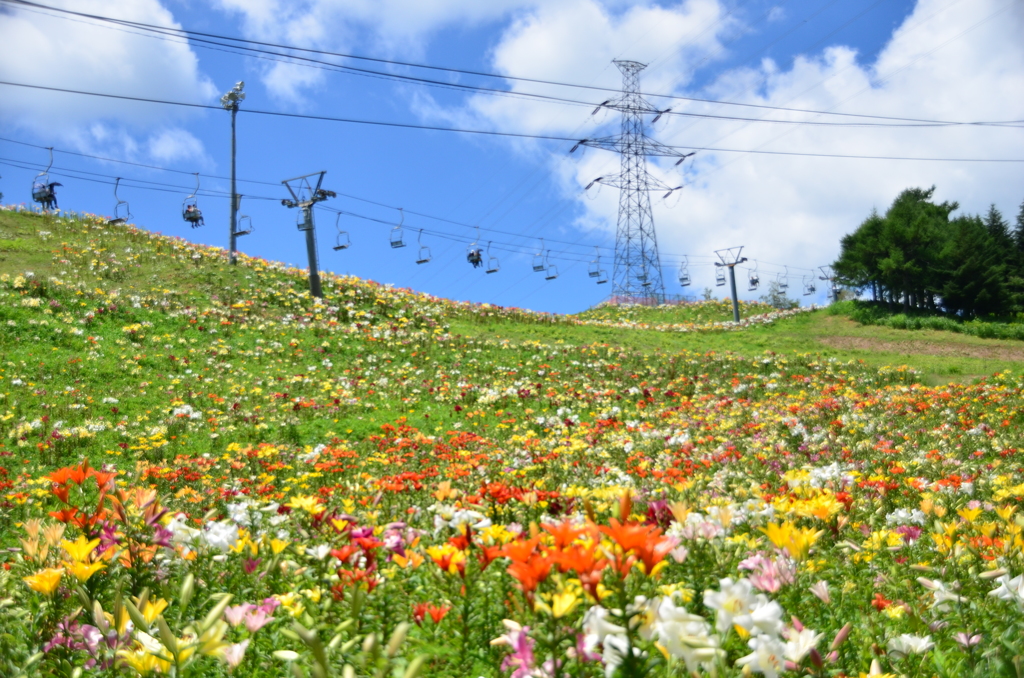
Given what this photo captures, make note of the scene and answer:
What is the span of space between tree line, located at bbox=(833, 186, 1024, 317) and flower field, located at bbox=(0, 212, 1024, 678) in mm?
23142

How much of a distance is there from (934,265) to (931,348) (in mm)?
13578

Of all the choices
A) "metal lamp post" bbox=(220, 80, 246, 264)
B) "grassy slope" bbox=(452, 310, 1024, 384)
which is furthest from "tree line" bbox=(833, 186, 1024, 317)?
"metal lamp post" bbox=(220, 80, 246, 264)

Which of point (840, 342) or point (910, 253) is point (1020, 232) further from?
point (840, 342)

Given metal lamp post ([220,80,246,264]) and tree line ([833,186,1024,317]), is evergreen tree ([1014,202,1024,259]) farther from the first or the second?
metal lamp post ([220,80,246,264])

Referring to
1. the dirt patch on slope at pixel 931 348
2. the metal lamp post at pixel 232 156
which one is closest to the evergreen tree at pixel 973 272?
the dirt patch on slope at pixel 931 348

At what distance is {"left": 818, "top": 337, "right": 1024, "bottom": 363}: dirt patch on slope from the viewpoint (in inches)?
971

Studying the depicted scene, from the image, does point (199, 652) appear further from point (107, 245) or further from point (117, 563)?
point (107, 245)

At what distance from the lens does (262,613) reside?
5.49 feet

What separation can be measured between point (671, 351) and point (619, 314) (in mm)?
18759

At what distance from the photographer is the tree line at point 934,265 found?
117 ft

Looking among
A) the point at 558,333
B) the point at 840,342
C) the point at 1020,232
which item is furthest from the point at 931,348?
the point at 1020,232

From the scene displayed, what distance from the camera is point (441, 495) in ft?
7.21

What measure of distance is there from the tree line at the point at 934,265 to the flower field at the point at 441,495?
23.1 meters

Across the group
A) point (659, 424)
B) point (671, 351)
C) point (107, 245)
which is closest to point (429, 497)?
point (659, 424)
